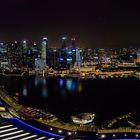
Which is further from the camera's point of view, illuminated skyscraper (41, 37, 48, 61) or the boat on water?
illuminated skyscraper (41, 37, 48, 61)

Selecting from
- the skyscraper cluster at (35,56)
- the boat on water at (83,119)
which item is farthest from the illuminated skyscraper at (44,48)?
the boat on water at (83,119)

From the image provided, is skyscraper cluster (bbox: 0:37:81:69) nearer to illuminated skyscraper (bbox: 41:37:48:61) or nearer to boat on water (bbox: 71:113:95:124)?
illuminated skyscraper (bbox: 41:37:48:61)

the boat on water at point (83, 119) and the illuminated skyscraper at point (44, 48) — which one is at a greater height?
the illuminated skyscraper at point (44, 48)

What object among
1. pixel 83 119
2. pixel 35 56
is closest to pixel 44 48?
pixel 35 56

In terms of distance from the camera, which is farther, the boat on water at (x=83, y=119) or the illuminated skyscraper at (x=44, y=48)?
the illuminated skyscraper at (x=44, y=48)

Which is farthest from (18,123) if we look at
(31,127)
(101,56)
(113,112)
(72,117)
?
(101,56)

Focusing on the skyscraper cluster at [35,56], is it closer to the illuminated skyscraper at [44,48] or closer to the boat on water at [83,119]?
the illuminated skyscraper at [44,48]

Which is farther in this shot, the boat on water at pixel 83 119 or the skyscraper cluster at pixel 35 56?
the skyscraper cluster at pixel 35 56

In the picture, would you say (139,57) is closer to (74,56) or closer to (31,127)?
(74,56)

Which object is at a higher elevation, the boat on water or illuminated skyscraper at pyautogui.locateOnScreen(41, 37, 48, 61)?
illuminated skyscraper at pyautogui.locateOnScreen(41, 37, 48, 61)

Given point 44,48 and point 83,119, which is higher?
point 44,48

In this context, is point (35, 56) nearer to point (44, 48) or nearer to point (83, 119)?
point (44, 48)

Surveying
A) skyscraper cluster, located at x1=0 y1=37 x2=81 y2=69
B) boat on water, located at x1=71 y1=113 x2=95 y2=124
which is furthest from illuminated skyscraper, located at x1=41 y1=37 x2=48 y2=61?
boat on water, located at x1=71 y1=113 x2=95 y2=124
